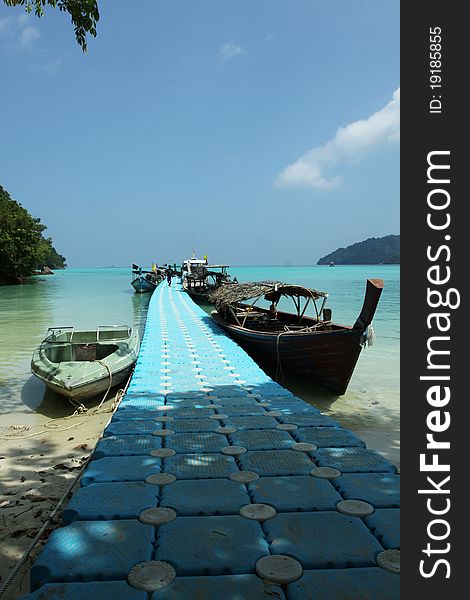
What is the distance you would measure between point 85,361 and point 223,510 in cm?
641

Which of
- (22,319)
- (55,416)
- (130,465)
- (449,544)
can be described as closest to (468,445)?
(449,544)

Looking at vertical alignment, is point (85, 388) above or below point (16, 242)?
below

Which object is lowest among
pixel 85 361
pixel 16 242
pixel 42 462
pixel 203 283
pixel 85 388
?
pixel 42 462

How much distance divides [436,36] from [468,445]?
1543 millimetres

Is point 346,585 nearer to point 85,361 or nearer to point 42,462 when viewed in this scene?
point 42,462

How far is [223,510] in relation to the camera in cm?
274

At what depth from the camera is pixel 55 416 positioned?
24.7 feet

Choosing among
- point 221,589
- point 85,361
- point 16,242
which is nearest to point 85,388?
point 85,361

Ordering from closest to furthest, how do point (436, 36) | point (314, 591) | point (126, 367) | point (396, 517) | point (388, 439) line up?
1. point (436, 36)
2. point (314, 591)
3. point (396, 517)
4. point (388, 439)
5. point (126, 367)

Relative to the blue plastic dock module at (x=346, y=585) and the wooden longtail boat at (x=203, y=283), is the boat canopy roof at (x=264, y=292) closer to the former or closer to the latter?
the blue plastic dock module at (x=346, y=585)

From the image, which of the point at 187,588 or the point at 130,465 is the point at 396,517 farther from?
the point at 130,465

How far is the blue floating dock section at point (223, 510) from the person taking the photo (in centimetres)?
209

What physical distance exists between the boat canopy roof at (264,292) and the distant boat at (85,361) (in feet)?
10.2

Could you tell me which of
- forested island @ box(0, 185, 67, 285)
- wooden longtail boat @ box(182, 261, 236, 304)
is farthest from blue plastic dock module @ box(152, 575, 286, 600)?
forested island @ box(0, 185, 67, 285)
